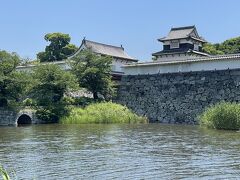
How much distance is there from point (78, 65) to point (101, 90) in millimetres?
2816

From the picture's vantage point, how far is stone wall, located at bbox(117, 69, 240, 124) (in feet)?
103

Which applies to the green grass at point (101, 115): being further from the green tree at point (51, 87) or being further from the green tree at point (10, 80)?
the green tree at point (10, 80)

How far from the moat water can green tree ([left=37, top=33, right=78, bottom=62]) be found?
4020cm

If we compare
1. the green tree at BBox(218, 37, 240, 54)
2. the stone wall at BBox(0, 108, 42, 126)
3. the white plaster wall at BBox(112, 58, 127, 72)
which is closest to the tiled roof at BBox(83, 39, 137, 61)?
the white plaster wall at BBox(112, 58, 127, 72)

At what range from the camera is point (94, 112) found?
31.2 m

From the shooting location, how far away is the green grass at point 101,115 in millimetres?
30609

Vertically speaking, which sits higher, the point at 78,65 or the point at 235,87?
the point at 78,65

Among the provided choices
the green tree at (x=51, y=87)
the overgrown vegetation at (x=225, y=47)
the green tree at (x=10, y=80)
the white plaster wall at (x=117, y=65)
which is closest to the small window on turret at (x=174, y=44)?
the white plaster wall at (x=117, y=65)

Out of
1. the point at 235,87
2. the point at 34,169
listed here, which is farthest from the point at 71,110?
the point at 34,169

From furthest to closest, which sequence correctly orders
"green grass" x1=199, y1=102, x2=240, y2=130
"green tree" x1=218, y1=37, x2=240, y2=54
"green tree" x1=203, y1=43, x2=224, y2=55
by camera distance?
1. "green tree" x1=218, y1=37, x2=240, y2=54
2. "green tree" x1=203, y1=43, x2=224, y2=55
3. "green grass" x1=199, y1=102, x2=240, y2=130

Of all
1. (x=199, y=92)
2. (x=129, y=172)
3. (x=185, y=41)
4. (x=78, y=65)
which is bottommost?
(x=129, y=172)

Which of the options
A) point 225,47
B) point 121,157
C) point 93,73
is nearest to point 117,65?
point 93,73

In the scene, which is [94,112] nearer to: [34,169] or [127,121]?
[127,121]

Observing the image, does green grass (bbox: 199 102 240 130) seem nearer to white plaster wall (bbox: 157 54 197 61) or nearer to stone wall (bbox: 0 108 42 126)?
stone wall (bbox: 0 108 42 126)
